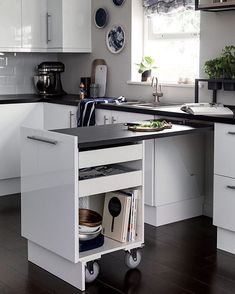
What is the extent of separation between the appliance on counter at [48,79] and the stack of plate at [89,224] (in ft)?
8.57

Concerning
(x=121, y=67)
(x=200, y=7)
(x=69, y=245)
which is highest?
(x=200, y=7)

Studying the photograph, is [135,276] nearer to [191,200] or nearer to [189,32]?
[191,200]

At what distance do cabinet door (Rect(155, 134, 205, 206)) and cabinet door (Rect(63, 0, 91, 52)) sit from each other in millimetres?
1727

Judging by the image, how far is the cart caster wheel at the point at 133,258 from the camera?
3504 mm

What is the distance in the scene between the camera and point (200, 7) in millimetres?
4309

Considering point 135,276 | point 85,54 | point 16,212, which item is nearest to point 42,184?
point 135,276

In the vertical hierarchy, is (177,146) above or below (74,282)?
above

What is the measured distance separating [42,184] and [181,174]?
1.45 metres

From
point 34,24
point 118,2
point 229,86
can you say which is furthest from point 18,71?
point 229,86

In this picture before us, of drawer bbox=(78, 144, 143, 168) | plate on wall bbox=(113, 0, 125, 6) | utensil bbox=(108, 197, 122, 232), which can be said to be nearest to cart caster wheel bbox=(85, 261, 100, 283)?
utensil bbox=(108, 197, 122, 232)

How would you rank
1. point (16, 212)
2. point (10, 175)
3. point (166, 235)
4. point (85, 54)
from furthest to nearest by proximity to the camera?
point (85, 54) → point (10, 175) → point (16, 212) → point (166, 235)

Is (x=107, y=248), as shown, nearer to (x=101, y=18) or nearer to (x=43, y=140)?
(x=43, y=140)

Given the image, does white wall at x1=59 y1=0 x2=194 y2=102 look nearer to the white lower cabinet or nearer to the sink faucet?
the sink faucet

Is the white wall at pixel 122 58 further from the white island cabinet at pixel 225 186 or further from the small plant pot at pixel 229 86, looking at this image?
the white island cabinet at pixel 225 186
